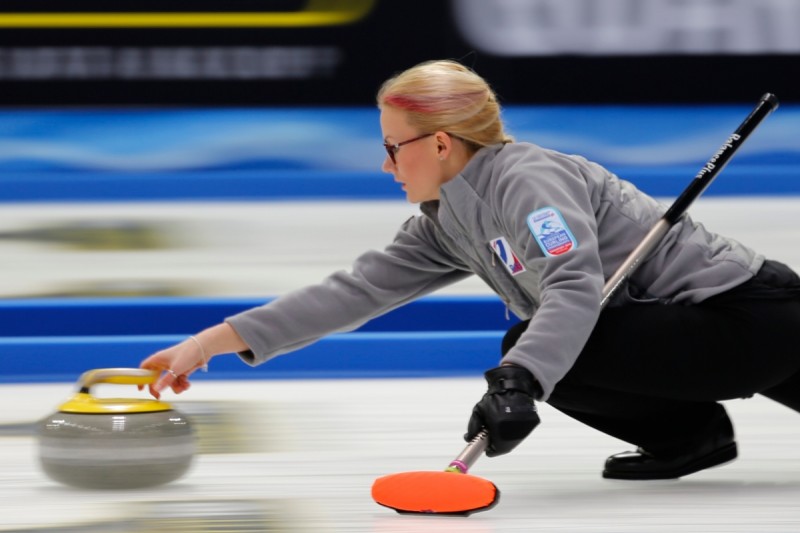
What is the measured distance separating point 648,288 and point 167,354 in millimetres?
639

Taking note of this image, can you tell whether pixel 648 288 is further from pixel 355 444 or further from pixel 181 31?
pixel 181 31

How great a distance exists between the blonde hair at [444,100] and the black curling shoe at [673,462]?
0.50 meters

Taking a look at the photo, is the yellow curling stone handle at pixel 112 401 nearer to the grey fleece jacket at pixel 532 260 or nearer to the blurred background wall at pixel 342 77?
the grey fleece jacket at pixel 532 260

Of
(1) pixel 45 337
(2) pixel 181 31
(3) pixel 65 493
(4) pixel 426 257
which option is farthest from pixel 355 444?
(2) pixel 181 31

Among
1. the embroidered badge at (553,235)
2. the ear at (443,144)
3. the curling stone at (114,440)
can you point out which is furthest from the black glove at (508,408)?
the curling stone at (114,440)

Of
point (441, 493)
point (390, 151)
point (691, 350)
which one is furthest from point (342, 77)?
point (441, 493)

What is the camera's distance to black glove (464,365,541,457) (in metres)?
1.48

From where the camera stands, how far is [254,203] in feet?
15.4

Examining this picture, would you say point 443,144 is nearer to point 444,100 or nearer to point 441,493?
point 444,100

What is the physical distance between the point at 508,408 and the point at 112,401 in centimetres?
55

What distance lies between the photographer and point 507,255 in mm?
1679

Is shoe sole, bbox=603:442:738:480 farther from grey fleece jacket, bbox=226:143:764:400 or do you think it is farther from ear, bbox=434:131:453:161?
ear, bbox=434:131:453:161

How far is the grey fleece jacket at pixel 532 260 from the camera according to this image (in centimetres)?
155

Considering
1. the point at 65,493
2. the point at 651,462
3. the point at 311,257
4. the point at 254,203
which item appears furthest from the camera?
the point at 254,203
